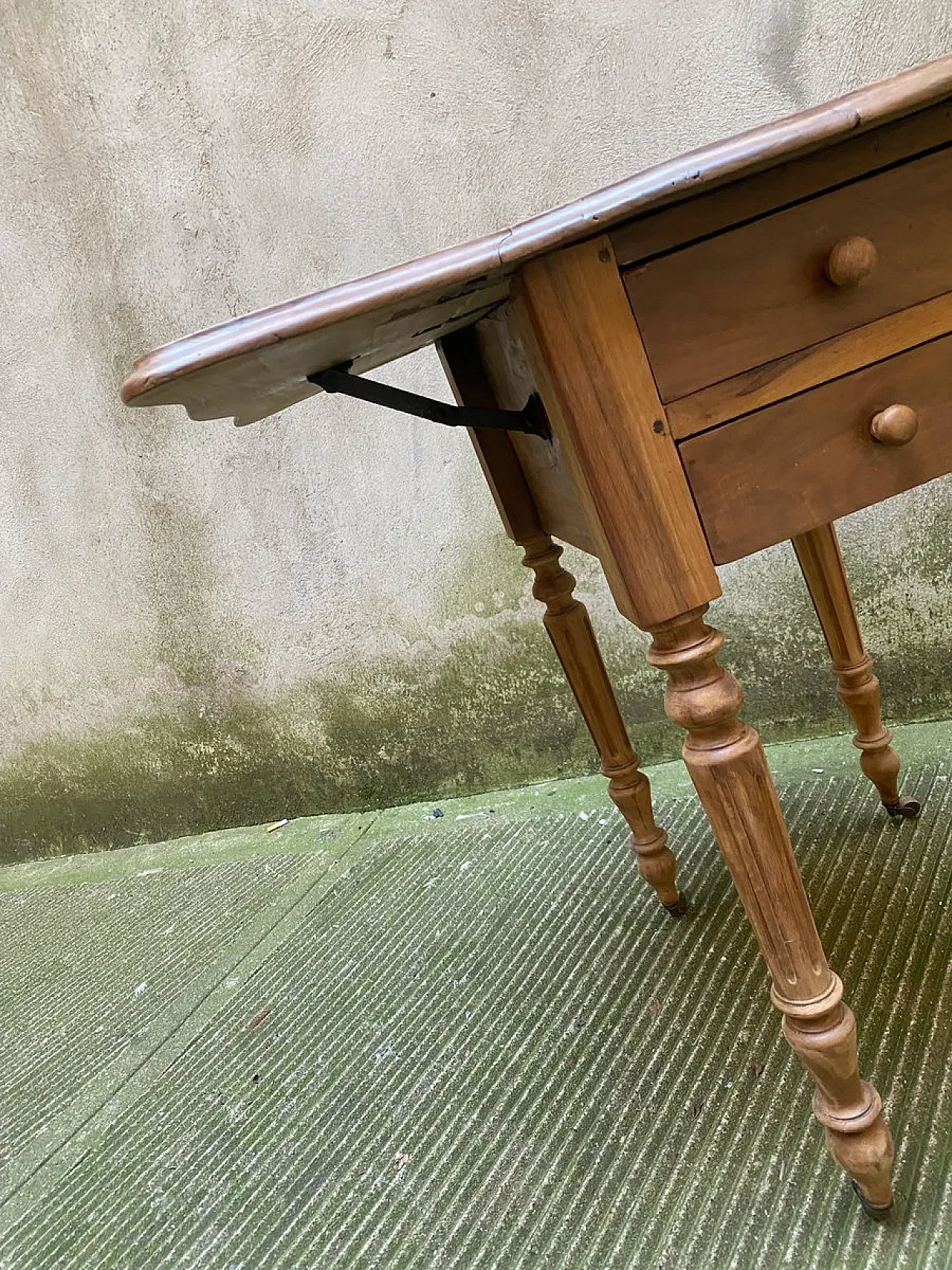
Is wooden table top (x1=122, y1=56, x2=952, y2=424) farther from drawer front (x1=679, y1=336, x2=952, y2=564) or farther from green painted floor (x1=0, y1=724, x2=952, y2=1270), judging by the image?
green painted floor (x1=0, y1=724, x2=952, y2=1270)

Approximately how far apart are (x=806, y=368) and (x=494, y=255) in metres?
0.25

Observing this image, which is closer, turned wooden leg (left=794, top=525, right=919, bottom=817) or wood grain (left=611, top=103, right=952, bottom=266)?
wood grain (left=611, top=103, right=952, bottom=266)

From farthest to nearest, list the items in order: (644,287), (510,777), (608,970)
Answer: (510,777) → (608,970) → (644,287)

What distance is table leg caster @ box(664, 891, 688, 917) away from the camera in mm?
1274

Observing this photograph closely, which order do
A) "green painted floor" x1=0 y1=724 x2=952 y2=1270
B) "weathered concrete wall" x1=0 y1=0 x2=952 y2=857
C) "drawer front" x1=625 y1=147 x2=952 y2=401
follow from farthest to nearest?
"weathered concrete wall" x1=0 y1=0 x2=952 y2=857 < "green painted floor" x1=0 y1=724 x2=952 y2=1270 < "drawer front" x1=625 y1=147 x2=952 y2=401

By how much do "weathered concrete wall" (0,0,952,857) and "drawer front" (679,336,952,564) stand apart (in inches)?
34.9

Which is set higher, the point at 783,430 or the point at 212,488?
the point at 212,488

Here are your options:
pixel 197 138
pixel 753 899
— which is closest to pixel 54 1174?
pixel 753 899

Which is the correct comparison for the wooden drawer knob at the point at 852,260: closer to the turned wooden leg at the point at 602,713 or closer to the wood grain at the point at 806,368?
the wood grain at the point at 806,368

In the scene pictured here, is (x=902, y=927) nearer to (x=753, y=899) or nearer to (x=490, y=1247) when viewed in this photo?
(x=753, y=899)

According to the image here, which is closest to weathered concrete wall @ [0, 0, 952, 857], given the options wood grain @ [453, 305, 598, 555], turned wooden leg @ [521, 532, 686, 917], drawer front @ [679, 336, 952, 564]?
turned wooden leg @ [521, 532, 686, 917]

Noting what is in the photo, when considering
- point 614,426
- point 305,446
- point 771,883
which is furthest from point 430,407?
point 305,446

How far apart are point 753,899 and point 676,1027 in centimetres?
42

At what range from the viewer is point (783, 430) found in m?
0.67
